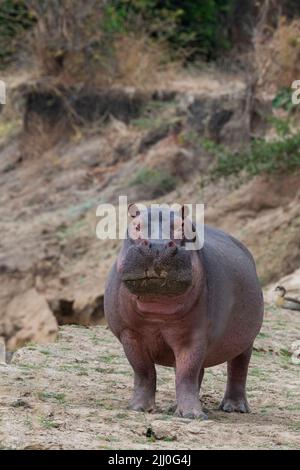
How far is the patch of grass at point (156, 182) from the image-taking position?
53.8 ft

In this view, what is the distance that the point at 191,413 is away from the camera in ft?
18.8

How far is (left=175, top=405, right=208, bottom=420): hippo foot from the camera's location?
573 cm

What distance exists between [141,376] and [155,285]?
791 millimetres

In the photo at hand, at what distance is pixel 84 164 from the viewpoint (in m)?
18.2

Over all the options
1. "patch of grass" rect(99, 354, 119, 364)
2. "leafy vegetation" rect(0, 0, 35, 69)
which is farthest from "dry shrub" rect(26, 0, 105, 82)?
"patch of grass" rect(99, 354, 119, 364)

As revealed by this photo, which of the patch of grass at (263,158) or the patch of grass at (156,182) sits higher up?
the patch of grass at (263,158)

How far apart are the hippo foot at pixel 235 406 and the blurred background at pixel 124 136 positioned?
4.56m

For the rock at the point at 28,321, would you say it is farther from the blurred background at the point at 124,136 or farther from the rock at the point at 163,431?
the rock at the point at 163,431

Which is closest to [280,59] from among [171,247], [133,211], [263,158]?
[263,158]

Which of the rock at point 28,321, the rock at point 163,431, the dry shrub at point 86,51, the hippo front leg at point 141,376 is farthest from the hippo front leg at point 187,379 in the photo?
the dry shrub at point 86,51

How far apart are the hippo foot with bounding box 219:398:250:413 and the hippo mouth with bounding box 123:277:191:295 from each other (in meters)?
1.23

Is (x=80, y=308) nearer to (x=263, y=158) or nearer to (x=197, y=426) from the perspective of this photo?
(x=263, y=158)
